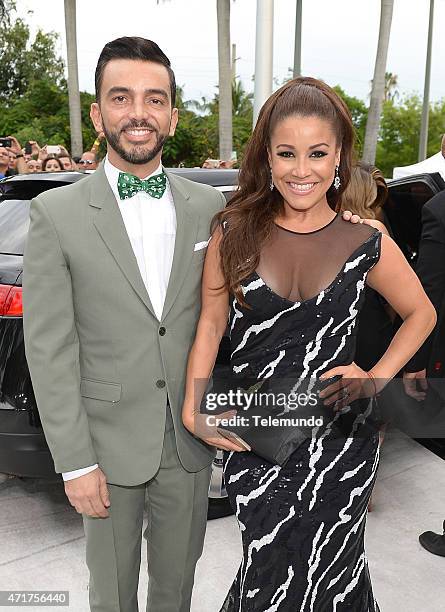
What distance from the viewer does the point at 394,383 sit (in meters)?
3.50

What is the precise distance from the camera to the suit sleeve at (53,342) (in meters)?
1.95

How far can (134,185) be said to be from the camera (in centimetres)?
207

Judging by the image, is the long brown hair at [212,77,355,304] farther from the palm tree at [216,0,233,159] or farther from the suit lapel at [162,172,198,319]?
the palm tree at [216,0,233,159]

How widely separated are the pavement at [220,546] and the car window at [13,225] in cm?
115

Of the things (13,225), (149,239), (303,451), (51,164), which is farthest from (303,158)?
(51,164)

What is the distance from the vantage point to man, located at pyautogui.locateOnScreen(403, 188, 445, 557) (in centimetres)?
305

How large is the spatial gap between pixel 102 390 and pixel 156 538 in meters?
0.62

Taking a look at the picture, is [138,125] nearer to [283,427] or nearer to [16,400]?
[283,427]

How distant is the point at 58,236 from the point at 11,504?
7.79 feet

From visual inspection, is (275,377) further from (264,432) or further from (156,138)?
(156,138)

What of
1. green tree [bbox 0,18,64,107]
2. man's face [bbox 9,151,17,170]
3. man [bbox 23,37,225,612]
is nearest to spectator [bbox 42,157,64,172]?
man's face [bbox 9,151,17,170]

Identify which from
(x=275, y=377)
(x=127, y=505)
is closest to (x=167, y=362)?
(x=275, y=377)

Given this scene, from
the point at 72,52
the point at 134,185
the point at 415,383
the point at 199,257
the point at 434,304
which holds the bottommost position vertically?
the point at 415,383

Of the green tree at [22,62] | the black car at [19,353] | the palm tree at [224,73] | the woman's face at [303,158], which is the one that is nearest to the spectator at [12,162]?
the black car at [19,353]
